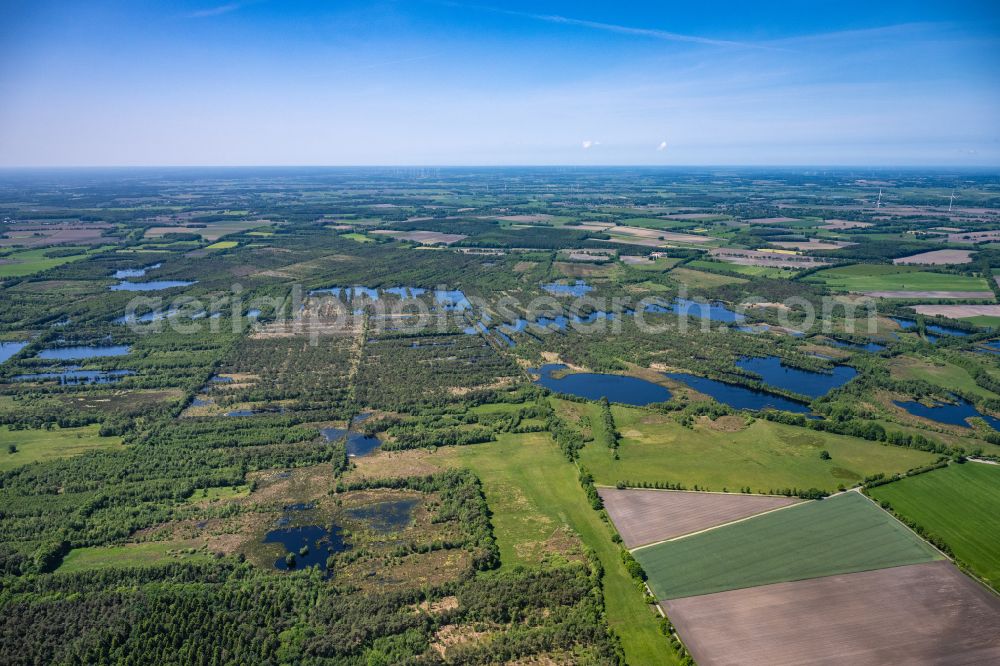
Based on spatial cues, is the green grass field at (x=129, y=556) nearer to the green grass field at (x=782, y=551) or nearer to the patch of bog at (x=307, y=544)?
the patch of bog at (x=307, y=544)

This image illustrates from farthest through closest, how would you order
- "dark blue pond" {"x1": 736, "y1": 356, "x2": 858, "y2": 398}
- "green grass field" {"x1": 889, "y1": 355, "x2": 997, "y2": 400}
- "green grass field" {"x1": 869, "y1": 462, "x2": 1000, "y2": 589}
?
"dark blue pond" {"x1": 736, "y1": 356, "x2": 858, "y2": 398}
"green grass field" {"x1": 889, "y1": 355, "x2": 997, "y2": 400}
"green grass field" {"x1": 869, "y1": 462, "x2": 1000, "y2": 589}

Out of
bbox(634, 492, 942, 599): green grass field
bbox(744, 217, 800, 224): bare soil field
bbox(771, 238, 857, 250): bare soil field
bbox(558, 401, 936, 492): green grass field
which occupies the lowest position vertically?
bbox(634, 492, 942, 599): green grass field

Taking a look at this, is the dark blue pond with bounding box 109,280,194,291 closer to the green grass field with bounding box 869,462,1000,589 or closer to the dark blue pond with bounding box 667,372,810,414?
the dark blue pond with bounding box 667,372,810,414

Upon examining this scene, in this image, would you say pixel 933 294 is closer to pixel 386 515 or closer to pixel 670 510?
pixel 670 510

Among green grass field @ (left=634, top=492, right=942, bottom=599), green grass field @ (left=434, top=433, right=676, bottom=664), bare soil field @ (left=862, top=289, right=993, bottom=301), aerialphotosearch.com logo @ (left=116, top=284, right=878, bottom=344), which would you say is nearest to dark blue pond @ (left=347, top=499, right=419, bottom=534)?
green grass field @ (left=434, top=433, right=676, bottom=664)

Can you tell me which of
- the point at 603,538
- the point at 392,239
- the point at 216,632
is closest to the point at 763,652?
the point at 603,538

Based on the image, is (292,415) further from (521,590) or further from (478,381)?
(521,590)

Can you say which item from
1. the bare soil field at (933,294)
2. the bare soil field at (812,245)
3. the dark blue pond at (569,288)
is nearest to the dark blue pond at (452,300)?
the dark blue pond at (569,288)
